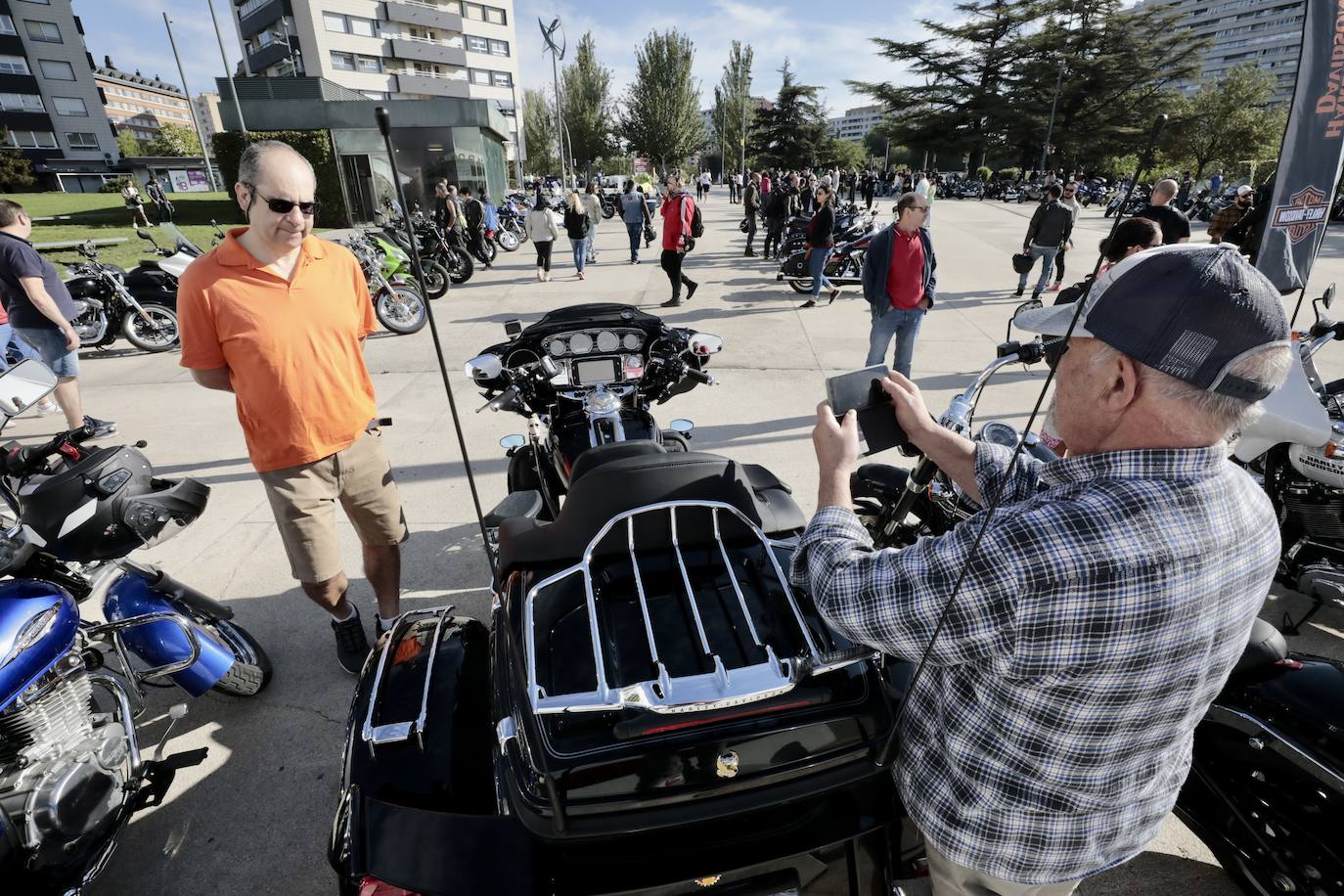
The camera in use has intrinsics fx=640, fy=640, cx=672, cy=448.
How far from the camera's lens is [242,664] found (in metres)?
2.61

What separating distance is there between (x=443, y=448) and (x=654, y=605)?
4.05 m

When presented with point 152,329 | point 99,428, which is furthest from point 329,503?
point 152,329

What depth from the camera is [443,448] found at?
507 cm

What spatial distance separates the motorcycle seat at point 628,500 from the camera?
5.08ft

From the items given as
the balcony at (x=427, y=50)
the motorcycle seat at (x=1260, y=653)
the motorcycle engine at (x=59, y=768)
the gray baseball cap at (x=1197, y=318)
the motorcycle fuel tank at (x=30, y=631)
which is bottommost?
the motorcycle engine at (x=59, y=768)

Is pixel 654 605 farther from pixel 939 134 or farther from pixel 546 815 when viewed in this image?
pixel 939 134

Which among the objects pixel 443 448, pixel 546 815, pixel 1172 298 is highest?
pixel 1172 298

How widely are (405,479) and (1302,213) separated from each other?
6.55 meters

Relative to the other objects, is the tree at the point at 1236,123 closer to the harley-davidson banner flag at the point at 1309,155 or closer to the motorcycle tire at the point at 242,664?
the harley-davidson banner flag at the point at 1309,155

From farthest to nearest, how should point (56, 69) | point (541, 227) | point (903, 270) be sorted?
point (56, 69)
point (541, 227)
point (903, 270)

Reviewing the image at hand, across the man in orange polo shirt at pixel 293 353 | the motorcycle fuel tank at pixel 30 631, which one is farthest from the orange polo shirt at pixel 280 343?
the motorcycle fuel tank at pixel 30 631

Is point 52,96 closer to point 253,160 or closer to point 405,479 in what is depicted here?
point 405,479

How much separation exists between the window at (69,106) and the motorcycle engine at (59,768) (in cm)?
7471

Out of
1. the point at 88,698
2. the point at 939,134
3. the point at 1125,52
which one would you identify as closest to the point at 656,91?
the point at 939,134
